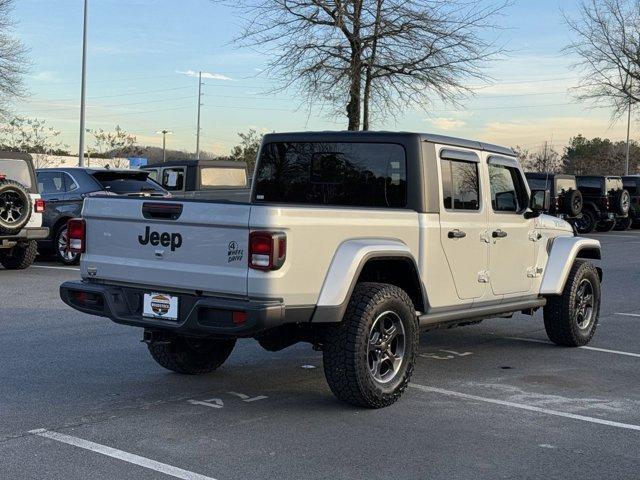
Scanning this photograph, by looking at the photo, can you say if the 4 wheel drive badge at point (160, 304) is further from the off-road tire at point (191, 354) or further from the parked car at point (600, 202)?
the parked car at point (600, 202)

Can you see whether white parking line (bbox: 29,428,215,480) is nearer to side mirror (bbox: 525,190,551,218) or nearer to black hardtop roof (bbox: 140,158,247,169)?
side mirror (bbox: 525,190,551,218)

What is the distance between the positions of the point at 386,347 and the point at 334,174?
158 centimetres

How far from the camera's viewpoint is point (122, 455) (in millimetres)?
4770

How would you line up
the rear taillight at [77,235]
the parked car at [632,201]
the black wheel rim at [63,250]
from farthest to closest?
the parked car at [632,201]
the black wheel rim at [63,250]
the rear taillight at [77,235]

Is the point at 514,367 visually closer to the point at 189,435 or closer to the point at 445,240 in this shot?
the point at 445,240

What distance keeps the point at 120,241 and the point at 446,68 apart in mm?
19130

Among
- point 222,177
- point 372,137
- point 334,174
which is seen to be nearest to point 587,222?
point 222,177

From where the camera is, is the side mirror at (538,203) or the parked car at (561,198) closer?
the side mirror at (538,203)

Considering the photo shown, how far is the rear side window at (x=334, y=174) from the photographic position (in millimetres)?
6531

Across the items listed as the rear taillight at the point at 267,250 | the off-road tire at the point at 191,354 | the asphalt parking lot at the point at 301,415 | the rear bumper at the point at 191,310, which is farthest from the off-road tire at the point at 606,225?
the rear taillight at the point at 267,250

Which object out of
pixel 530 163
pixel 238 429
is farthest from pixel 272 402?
pixel 530 163

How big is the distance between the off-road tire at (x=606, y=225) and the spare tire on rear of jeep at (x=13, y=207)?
2079 cm

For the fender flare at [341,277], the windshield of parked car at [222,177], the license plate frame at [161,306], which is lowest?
the license plate frame at [161,306]

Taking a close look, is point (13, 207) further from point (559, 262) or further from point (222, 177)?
point (559, 262)
